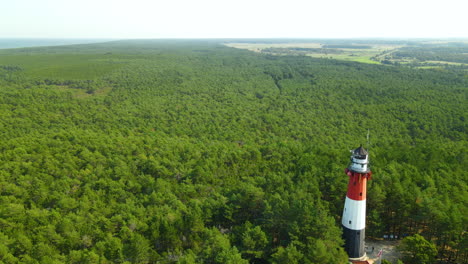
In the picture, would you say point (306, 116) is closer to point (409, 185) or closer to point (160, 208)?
point (409, 185)

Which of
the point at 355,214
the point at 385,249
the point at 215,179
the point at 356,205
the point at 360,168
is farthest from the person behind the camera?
the point at 215,179

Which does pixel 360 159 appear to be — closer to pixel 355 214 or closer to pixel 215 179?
pixel 355 214

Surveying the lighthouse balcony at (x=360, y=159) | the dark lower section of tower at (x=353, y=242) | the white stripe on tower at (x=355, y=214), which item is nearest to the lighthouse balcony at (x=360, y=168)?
the lighthouse balcony at (x=360, y=159)

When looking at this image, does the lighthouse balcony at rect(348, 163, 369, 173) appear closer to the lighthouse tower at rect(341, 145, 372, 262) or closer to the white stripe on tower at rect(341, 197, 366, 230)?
the lighthouse tower at rect(341, 145, 372, 262)

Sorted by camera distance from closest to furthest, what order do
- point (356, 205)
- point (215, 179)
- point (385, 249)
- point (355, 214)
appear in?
point (356, 205) → point (355, 214) → point (385, 249) → point (215, 179)

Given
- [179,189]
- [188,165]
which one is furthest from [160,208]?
[188,165]

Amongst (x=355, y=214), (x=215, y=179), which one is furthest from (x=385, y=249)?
(x=215, y=179)

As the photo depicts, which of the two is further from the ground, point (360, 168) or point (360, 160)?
point (360, 160)
